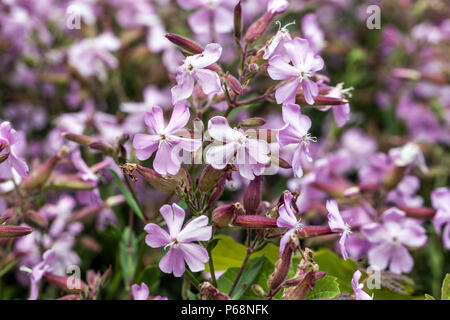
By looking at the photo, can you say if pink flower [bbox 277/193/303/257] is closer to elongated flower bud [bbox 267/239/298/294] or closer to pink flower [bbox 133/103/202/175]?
elongated flower bud [bbox 267/239/298/294]

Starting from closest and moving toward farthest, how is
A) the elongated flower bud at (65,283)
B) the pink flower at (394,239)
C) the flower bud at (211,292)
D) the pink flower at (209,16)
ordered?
the flower bud at (211,292)
the elongated flower bud at (65,283)
the pink flower at (394,239)
the pink flower at (209,16)

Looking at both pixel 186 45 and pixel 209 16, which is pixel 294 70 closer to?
pixel 186 45

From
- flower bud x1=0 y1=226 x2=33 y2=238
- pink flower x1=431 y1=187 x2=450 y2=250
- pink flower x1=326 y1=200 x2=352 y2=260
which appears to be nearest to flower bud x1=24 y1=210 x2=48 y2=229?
flower bud x1=0 y1=226 x2=33 y2=238

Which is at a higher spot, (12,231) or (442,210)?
(12,231)

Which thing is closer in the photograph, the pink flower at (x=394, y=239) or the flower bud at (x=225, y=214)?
the flower bud at (x=225, y=214)

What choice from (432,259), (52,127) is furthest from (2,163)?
(432,259)

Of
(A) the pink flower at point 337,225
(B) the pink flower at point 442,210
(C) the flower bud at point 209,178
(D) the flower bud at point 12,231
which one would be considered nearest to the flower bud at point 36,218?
(D) the flower bud at point 12,231

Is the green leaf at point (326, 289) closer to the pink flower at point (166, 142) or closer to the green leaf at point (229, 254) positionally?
the green leaf at point (229, 254)

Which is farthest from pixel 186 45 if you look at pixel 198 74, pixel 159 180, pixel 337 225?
pixel 337 225
